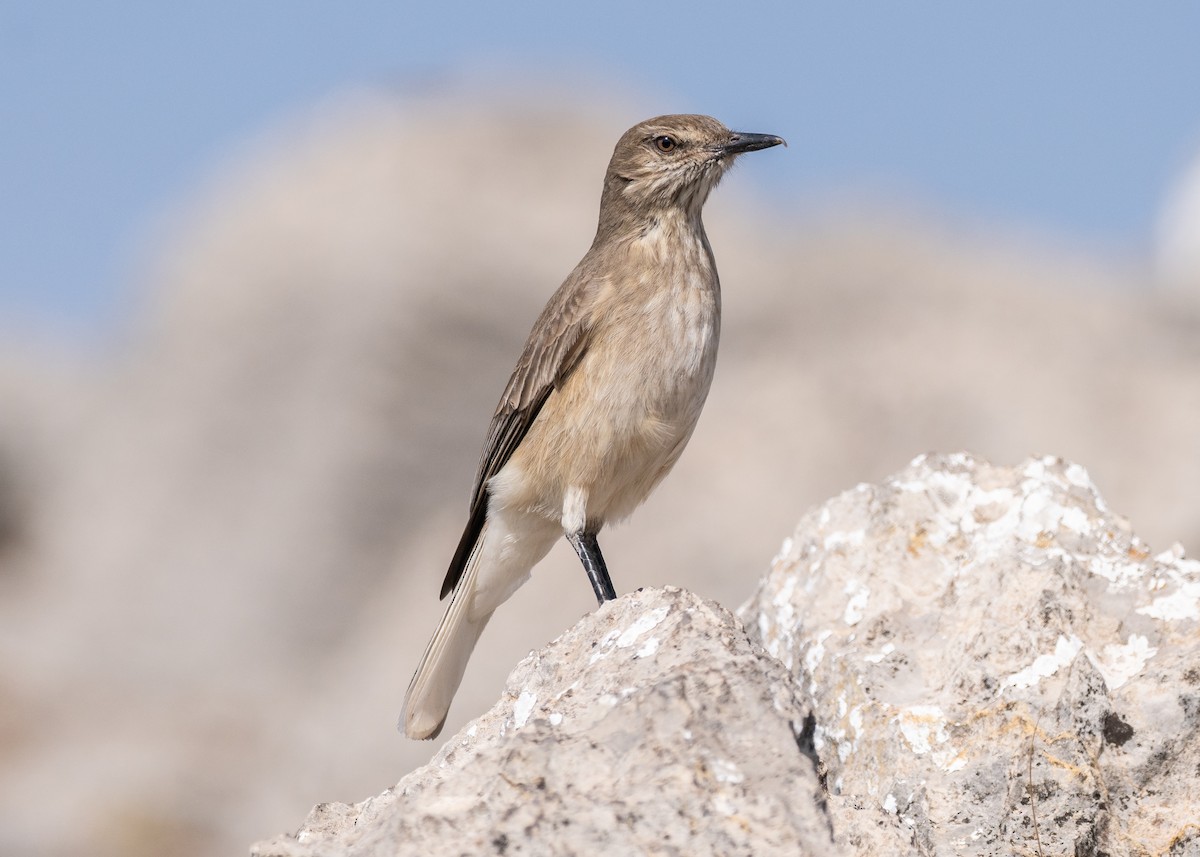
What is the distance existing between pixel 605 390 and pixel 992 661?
2461 millimetres

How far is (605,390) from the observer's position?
23.4 feet

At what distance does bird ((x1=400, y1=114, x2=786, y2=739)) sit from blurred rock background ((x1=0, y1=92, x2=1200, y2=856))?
6582 millimetres

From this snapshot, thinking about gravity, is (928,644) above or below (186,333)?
below

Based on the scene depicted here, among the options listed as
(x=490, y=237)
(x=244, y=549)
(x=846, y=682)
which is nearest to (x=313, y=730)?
(x=244, y=549)

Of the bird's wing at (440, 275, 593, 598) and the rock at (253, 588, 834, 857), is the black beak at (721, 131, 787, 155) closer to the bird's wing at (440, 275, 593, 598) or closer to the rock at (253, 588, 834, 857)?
the bird's wing at (440, 275, 593, 598)

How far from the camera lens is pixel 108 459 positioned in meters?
20.2

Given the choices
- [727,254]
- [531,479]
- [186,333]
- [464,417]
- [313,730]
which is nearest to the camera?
[531,479]

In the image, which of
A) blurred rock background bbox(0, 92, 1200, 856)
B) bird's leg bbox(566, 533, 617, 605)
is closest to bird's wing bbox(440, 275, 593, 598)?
bird's leg bbox(566, 533, 617, 605)

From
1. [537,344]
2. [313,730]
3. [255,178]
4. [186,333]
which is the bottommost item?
[537,344]

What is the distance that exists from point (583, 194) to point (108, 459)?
6.96 m

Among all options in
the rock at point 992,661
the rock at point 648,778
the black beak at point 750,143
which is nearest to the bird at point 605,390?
the black beak at point 750,143

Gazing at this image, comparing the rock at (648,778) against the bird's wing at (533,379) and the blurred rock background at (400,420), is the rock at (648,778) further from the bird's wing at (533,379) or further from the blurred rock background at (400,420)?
the blurred rock background at (400,420)

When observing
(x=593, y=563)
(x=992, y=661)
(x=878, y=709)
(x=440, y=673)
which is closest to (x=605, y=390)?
(x=593, y=563)

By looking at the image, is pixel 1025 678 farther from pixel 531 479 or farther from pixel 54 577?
pixel 54 577
